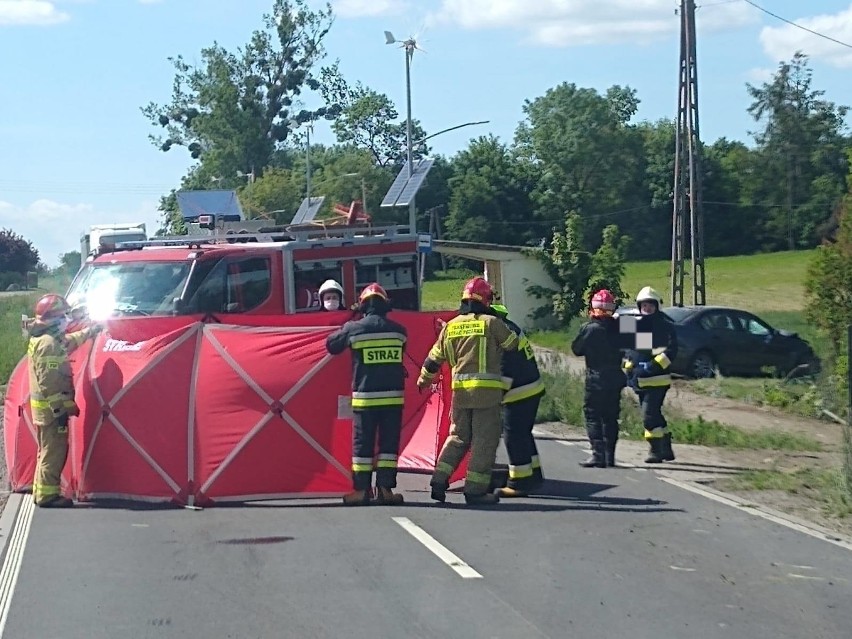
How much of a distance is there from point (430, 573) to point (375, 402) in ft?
9.29

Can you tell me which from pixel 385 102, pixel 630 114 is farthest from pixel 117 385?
pixel 630 114

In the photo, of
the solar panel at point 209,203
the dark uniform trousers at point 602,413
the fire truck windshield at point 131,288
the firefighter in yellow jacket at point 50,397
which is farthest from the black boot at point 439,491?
the solar panel at point 209,203

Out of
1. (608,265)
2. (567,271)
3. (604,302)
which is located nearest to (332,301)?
(604,302)

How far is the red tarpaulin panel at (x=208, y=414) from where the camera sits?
1113cm

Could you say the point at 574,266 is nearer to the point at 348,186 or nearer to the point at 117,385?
the point at 117,385

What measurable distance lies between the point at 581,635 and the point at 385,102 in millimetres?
97618

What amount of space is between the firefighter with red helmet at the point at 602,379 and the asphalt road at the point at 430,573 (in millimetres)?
1978

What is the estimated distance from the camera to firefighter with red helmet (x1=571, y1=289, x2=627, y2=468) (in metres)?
13.2

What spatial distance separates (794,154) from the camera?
9350cm

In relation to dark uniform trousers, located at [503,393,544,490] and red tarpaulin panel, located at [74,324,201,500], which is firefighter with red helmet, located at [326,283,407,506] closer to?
dark uniform trousers, located at [503,393,544,490]

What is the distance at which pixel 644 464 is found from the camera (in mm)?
13656

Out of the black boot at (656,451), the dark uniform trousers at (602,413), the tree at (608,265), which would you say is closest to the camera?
the dark uniform trousers at (602,413)

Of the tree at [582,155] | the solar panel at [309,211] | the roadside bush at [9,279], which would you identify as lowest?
the roadside bush at [9,279]

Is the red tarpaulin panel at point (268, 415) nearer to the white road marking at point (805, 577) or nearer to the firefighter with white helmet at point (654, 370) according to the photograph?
the firefighter with white helmet at point (654, 370)
